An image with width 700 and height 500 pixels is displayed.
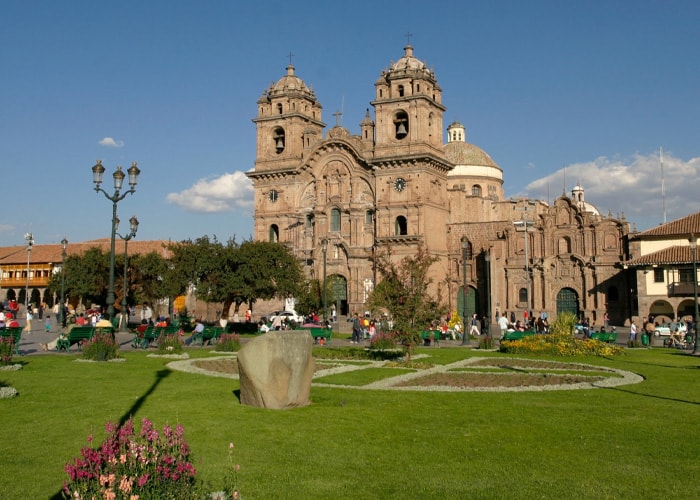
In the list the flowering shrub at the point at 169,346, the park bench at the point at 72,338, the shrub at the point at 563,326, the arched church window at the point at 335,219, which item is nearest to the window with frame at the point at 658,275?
the shrub at the point at 563,326

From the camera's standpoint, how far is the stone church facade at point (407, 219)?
51.1m

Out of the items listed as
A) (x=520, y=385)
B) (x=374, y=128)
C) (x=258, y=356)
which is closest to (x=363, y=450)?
(x=258, y=356)

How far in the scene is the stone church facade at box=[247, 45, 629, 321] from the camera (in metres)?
51.1

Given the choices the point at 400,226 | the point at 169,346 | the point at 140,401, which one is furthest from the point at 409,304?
the point at 400,226

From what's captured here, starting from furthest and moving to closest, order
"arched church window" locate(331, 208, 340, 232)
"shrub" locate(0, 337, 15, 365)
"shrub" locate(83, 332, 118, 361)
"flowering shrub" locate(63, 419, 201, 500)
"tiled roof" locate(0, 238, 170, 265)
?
"tiled roof" locate(0, 238, 170, 265) → "arched church window" locate(331, 208, 340, 232) → "shrub" locate(83, 332, 118, 361) → "shrub" locate(0, 337, 15, 365) → "flowering shrub" locate(63, 419, 201, 500)

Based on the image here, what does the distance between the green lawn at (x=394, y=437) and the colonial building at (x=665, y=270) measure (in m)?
32.1

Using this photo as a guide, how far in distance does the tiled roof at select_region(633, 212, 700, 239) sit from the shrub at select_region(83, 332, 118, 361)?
38.3 metres

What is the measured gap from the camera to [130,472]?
602 cm

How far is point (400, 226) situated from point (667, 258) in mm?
18146

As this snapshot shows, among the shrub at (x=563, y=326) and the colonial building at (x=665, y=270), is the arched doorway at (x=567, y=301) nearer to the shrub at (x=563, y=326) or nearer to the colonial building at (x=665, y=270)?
the colonial building at (x=665, y=270)

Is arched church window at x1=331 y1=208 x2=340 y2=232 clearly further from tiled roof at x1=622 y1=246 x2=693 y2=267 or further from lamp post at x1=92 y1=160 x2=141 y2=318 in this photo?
lamp post at x1=92 y1=160 x2=141 y2=318

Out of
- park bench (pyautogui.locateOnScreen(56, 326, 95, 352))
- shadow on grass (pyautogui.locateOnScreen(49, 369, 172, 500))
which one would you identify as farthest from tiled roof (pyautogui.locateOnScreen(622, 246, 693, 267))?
shadow on grass (pyautogui.locateOnScreen(49, 369, 172, 500))

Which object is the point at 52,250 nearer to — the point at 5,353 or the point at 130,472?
the point at 5,353

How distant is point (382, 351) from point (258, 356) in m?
13.3
